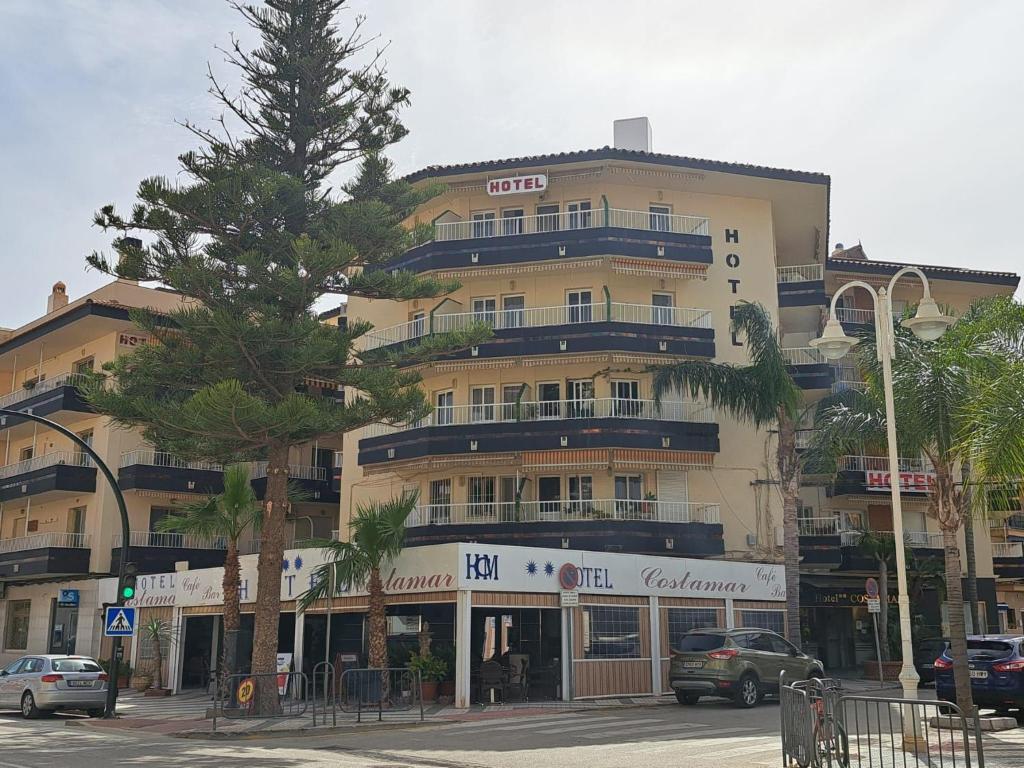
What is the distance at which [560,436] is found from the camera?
36.9 metres

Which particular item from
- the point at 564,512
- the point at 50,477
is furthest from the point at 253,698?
the point at 50,477

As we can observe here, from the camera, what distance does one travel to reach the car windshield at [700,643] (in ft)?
77.0

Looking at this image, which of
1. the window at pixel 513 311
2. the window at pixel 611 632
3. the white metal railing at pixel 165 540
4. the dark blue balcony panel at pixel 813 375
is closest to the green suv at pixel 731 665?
the window at pixel 611 632

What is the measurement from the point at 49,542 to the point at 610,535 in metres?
22.8

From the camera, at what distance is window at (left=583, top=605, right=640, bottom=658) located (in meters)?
26.2

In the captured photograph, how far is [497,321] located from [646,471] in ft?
25.7

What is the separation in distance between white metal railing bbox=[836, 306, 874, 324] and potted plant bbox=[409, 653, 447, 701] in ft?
91.6

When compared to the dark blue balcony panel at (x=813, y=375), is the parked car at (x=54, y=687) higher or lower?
lower

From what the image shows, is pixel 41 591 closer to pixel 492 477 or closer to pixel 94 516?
pixel 94 516

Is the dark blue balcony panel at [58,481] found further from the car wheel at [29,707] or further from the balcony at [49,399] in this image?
the car wheel at [29,707]

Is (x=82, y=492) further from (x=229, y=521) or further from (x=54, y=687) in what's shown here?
(x=54, y=687)

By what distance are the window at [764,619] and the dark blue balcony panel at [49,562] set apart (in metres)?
26.3

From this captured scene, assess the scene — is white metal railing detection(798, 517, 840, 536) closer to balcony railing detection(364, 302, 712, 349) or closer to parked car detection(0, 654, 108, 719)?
balcony railing detection(364, 302, 712, 349)

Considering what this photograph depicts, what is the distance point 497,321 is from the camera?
39.6 m
